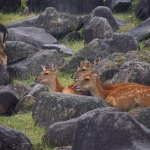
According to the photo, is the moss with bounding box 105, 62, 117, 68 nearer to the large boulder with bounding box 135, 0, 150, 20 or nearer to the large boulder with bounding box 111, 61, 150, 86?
the large boulder with bounding box 111, 61, 150, 86

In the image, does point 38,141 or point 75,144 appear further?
point 38,141

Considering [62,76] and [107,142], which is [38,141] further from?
[62,76]

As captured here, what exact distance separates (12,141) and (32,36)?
505 inches

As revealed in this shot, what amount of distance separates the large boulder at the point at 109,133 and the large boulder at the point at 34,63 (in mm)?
10218

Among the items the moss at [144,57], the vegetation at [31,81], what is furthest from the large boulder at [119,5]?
the moss at [144,57]

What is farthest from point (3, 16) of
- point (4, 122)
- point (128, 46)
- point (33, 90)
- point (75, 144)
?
point (75, 144)

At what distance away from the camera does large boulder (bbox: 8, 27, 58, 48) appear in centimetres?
2339

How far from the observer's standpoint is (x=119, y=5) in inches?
1101

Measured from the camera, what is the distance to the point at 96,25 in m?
23.6

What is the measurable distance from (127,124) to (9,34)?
46.4ft

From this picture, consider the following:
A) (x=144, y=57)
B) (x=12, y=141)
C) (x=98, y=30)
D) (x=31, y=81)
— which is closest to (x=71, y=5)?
(x=98, y=30)

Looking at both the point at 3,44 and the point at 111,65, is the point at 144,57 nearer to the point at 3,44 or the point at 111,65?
the point at 111,65

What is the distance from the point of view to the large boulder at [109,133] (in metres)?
9.55

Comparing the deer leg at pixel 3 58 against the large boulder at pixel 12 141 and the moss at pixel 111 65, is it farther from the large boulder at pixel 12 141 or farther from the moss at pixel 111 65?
the large boulder at pixel 12 141
